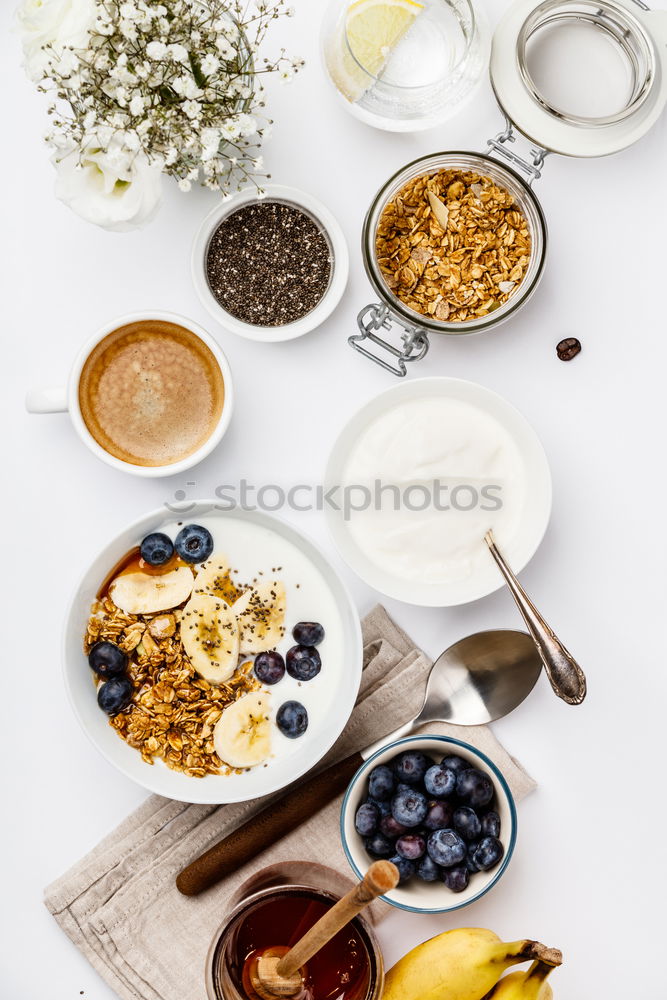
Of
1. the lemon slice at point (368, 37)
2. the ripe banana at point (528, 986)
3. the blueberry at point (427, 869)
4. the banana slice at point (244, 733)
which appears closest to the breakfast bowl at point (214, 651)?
the banana slice at point (244, 733)

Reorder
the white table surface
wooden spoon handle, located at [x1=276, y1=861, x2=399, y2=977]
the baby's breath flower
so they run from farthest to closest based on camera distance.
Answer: the white table surface, the baby's breath flower, wooden spoon handle, located at [x1=276, y1=861, x2=399, y2=977]

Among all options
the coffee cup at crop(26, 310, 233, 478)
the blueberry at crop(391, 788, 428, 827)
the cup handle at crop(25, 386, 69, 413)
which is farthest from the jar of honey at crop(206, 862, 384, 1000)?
the cup handle at crop(25, 386, 69, 413)

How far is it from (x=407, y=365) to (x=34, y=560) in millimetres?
676

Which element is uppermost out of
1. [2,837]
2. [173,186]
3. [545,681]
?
[173,186]

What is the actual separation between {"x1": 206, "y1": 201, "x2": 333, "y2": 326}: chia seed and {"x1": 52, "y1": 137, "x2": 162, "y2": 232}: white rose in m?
0.18

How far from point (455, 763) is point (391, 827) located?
12 centimetres

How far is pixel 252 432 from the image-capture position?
1291 millimetres

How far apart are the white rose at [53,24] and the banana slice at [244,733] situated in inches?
34.6

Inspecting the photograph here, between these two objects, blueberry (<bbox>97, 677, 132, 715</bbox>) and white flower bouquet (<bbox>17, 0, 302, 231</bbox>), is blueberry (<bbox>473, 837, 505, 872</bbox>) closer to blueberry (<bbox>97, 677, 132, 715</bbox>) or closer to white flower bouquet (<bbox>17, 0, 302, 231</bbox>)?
blueberry (<bbox>97, 677, 132, 715</bbox>)

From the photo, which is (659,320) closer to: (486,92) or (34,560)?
(486,92)

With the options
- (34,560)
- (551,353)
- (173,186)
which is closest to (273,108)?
(173,186)

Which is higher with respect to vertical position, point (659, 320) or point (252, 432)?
point (252, 432)

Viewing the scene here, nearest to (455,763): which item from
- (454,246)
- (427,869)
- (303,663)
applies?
(427,869)

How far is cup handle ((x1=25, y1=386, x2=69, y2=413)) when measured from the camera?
1176 millimetres
